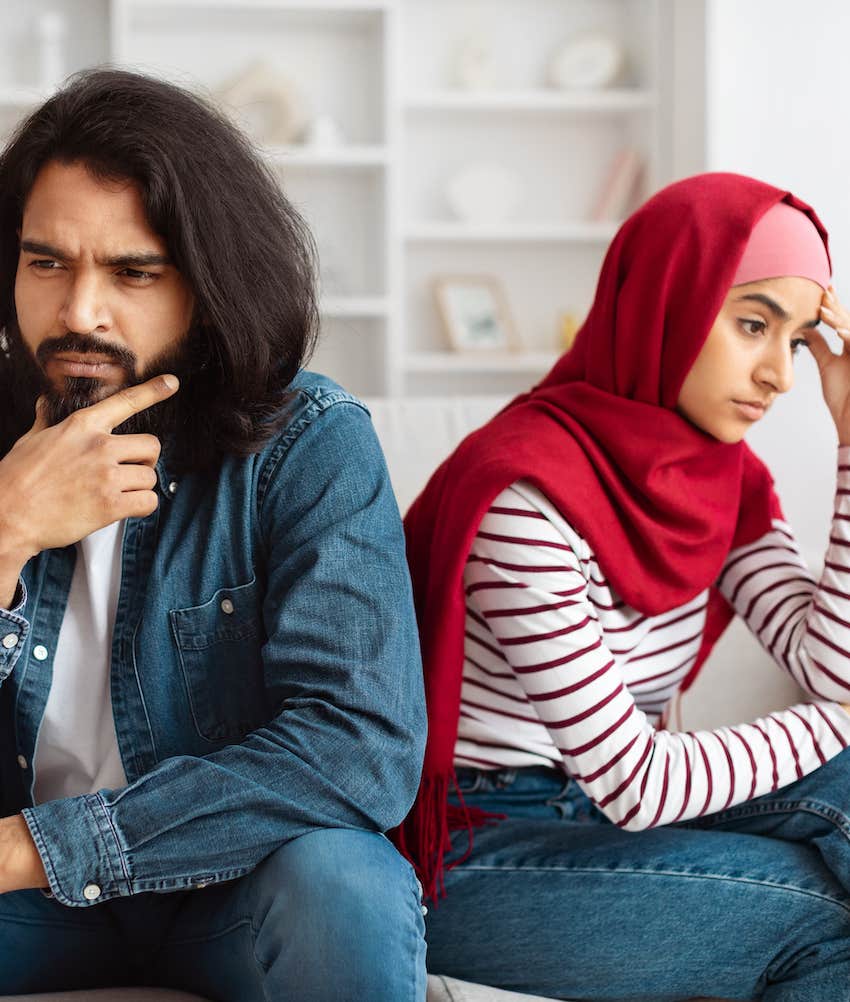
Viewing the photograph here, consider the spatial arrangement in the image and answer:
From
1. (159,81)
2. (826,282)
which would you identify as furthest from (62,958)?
(826,282)

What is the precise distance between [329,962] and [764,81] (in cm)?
244

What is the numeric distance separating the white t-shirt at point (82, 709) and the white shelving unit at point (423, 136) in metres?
2.41

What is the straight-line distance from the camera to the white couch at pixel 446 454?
1980mm

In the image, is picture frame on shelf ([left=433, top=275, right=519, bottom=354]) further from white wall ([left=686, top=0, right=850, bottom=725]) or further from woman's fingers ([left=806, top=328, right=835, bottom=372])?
woman's fingers ([left=806, top=328, right=835, bottom=372])

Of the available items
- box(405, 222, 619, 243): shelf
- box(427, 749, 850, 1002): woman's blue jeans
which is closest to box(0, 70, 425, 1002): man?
box(427, 749, 850, 1002): woman's blue jeans

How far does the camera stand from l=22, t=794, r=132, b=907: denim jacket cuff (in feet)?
3.65

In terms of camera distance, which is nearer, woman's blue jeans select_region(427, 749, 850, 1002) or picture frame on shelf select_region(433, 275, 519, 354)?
woman's blue jeans select_region(427, 749, 850, 1002)

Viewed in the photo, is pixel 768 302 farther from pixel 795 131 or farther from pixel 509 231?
pixel 509 231

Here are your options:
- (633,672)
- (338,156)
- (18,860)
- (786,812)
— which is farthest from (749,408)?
(338,156)

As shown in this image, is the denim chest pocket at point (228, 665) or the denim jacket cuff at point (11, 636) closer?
the denim jacket cuff at point (11, 636)

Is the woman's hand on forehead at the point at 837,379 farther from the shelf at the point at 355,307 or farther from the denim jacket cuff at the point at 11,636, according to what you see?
the shelf at the point at 355,307

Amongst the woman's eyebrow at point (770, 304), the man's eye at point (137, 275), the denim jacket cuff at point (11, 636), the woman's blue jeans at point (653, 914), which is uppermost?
the man's eye at point (137, 275)

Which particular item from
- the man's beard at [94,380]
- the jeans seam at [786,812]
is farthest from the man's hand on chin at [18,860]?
the jeans seam at [786,812]

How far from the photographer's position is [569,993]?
1411 mm
